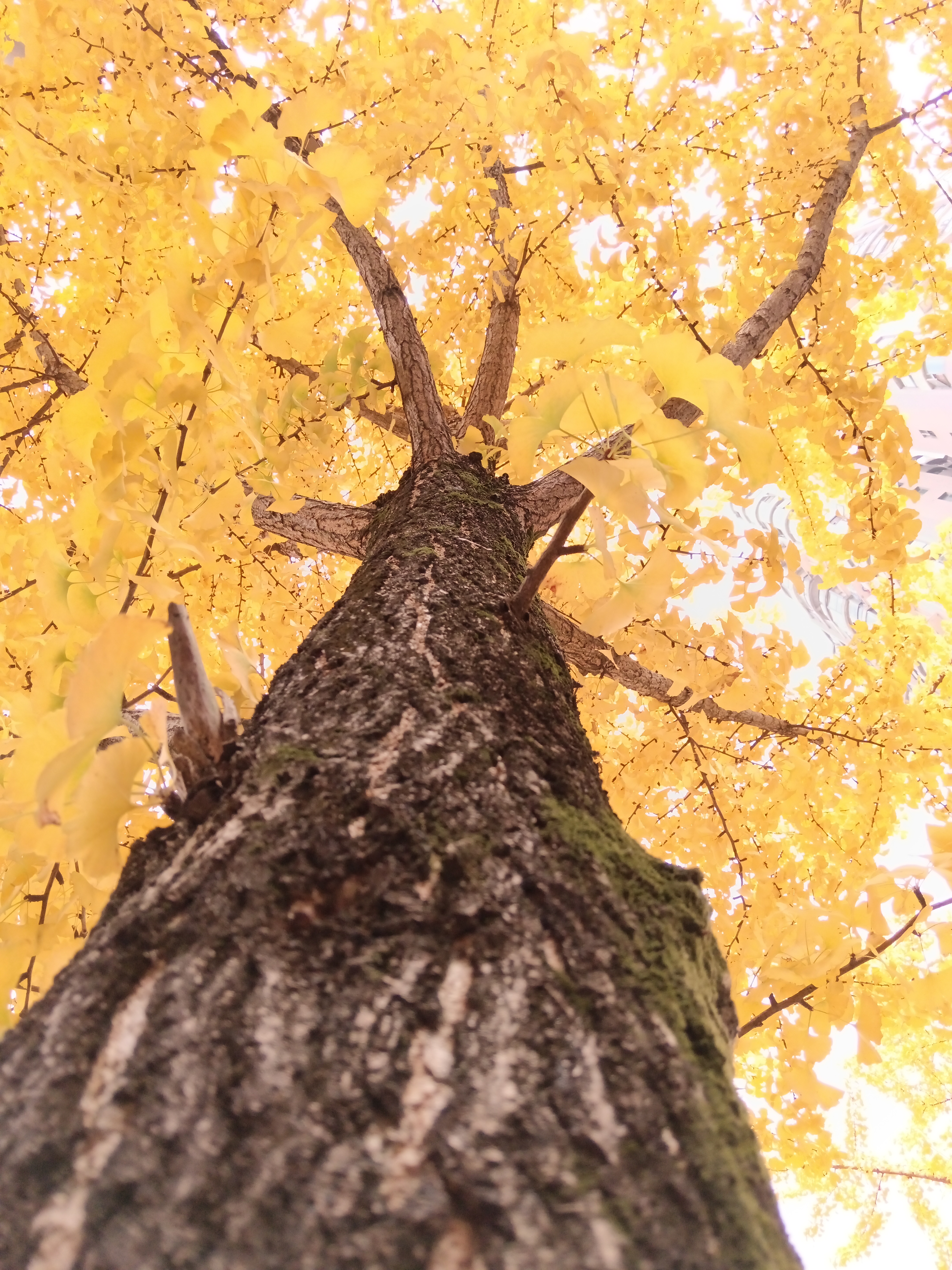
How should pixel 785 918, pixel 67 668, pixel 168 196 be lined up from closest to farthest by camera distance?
pixel 67 668, pixel 785 918, pixel 168 196

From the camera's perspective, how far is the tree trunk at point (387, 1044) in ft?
0.89

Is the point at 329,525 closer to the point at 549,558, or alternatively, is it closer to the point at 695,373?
the point at 549,558

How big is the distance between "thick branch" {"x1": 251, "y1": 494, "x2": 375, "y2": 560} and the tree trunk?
1178 mm

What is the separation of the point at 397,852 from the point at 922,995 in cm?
59

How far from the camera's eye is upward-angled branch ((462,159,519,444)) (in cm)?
201

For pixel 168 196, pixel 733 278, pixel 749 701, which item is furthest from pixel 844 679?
pixel 168 196

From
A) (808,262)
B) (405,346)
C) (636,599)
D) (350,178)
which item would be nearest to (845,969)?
(636,599)

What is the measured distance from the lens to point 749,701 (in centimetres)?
200

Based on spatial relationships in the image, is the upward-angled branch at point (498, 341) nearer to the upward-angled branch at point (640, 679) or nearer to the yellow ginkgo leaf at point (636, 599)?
the upward-angled branch at point (640, 679)

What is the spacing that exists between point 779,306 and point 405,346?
930 mm

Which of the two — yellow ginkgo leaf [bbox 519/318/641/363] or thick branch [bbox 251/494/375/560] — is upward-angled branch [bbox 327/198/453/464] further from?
yellow ginkgo leaf [bbox 519/318/641/363]

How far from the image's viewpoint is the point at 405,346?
5.63 ft

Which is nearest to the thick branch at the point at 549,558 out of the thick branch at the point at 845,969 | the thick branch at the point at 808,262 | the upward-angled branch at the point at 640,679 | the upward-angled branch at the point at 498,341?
the thick branch at the point at 845,969

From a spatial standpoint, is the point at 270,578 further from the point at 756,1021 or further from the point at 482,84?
the point at 756,1021
